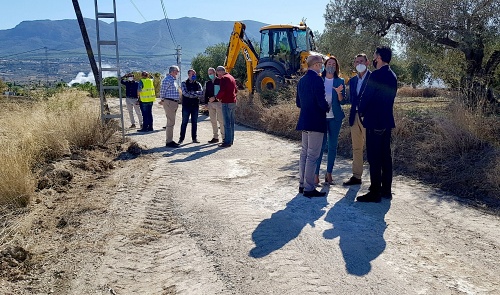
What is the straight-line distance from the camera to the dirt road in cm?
402

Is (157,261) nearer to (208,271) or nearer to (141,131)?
(208,271)

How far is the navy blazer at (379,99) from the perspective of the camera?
5871mm

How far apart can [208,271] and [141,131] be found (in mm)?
9939

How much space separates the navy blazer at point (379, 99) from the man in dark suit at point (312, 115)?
1.79ft

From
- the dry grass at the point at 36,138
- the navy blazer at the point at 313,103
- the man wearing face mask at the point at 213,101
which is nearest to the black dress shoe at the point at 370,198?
the navy blazer at the point at 313,103

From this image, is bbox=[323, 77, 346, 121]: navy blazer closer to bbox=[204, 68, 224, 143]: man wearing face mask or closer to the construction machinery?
bbox=[204, 68, 224, 143]: man wearing face mask

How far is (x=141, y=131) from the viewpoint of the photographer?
44.7ft

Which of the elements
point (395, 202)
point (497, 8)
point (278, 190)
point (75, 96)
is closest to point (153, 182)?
point (278, 190)

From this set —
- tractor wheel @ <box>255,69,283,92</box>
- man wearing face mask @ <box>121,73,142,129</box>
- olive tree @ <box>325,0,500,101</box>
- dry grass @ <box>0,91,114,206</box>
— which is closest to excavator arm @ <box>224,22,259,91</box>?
tractor wheel @ <box>255,69,283,92</box>

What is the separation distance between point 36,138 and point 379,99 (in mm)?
6195

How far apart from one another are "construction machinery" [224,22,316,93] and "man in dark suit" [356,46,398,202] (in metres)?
10.8

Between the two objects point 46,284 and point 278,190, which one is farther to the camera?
point 278,190

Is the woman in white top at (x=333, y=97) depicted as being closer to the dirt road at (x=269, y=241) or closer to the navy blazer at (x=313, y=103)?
the navy blazer at (x=313, y=103)

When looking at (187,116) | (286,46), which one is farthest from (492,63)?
(187,116)
